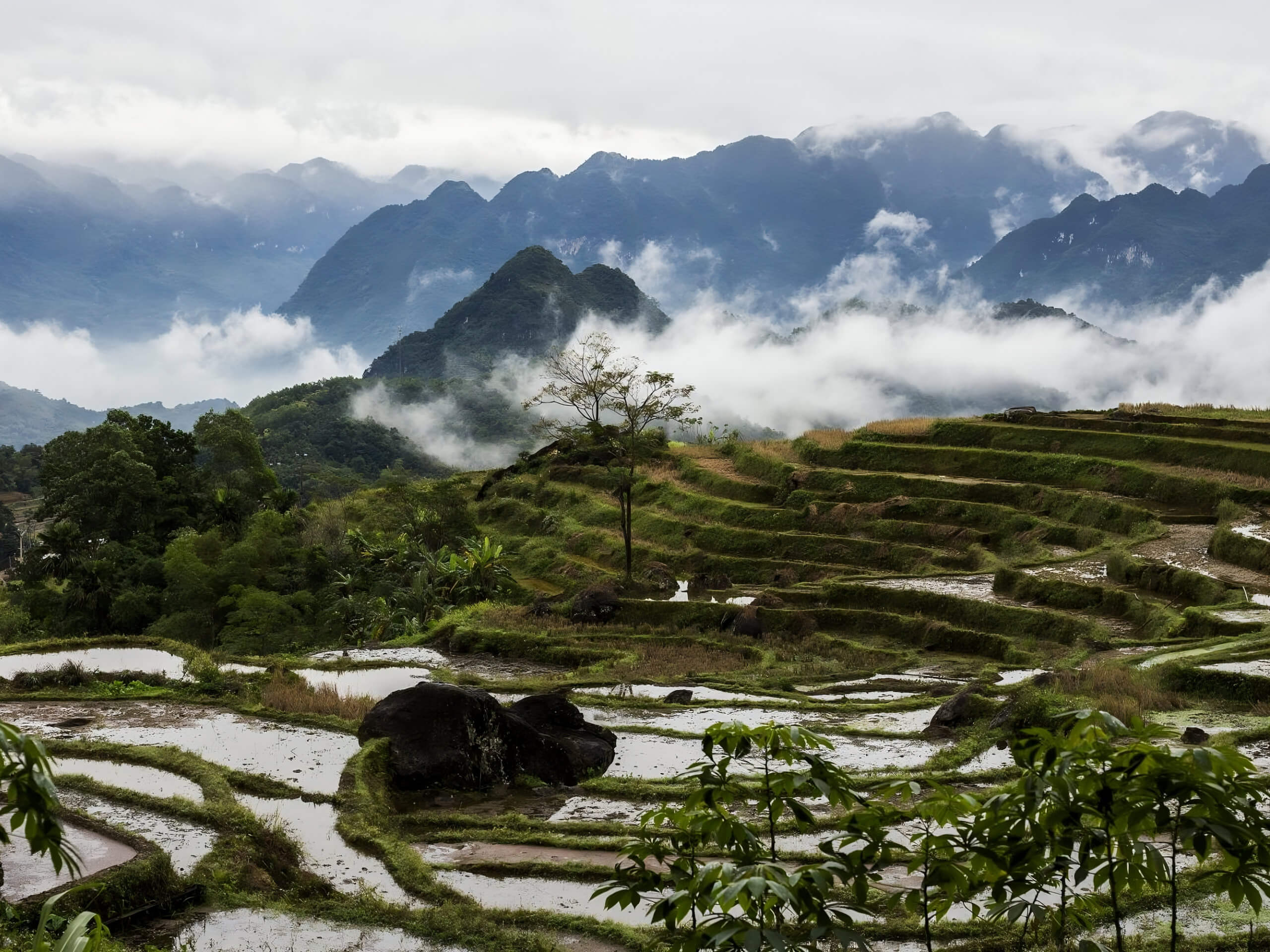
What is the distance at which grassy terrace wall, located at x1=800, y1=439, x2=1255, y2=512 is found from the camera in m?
29.1

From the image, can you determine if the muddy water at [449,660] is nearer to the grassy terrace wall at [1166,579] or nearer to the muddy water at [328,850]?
the muddy water at [328,850]

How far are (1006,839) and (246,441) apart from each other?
41.7m

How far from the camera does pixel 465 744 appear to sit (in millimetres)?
13211

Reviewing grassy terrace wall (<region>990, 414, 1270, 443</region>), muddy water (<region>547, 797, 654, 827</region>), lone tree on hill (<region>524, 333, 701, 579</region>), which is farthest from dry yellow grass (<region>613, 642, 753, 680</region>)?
grassy terrace wall (<region>990, 414, 1270, 443</region>)

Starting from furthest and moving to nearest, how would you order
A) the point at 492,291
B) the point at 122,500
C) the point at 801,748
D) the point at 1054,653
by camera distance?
the point at 492,291 → the point at 122,500 → the point at 1054,653 → the point at 801,748

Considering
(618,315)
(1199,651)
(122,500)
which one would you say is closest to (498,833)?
(1199,651)

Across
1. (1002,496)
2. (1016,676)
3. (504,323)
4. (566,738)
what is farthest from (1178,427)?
(504,323)

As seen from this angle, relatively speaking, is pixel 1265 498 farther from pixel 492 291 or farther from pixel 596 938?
pixel 492 291

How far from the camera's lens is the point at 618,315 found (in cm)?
14675

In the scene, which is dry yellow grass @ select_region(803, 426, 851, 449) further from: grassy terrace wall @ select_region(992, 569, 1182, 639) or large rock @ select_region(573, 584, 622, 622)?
grassy terrace wall @ select_region(992, 569, 1182, 639)

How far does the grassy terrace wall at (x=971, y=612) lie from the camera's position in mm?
21688

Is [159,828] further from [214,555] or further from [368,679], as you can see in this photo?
[214,555]

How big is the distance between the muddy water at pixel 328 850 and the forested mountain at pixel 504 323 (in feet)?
345

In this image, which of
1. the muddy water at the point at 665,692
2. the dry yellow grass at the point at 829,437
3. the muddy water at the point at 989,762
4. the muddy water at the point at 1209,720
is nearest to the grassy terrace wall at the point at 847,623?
the muddy water at the point at 665,692
